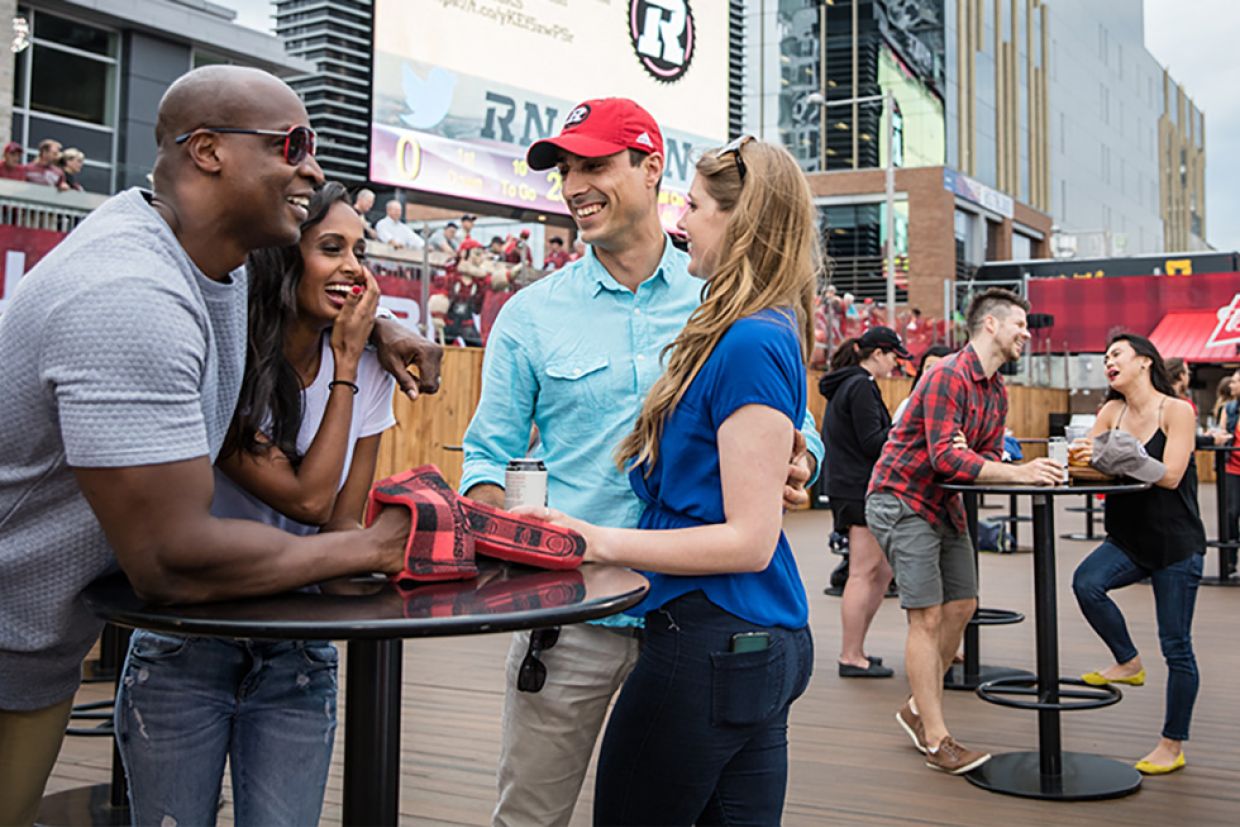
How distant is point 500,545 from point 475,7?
15119 mm

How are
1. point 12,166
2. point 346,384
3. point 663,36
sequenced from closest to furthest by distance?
point 346,384 → point 12,166 → point 663,36

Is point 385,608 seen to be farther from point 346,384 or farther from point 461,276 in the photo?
point 461,276

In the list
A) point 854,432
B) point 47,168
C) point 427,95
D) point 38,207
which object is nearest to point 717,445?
point 854,432

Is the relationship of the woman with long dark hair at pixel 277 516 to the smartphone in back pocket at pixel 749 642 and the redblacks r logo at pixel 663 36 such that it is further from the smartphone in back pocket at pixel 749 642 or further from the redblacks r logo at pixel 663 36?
the redblacks r logo at pixel 663 36

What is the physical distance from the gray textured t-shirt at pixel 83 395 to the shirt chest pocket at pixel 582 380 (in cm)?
82

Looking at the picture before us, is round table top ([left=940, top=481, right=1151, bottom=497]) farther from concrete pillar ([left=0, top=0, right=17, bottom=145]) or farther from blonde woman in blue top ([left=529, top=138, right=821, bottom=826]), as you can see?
concrete pillar ([left=0, top=0, right=17, bottom=145])

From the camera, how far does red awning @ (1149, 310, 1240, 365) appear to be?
2442cm

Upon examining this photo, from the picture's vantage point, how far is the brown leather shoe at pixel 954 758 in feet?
14.0

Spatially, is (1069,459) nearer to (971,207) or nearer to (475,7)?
(475,7)

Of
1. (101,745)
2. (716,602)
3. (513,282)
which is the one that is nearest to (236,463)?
(716,602)

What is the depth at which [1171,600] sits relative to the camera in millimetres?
4438

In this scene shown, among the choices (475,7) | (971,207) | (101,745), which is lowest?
(101,745)

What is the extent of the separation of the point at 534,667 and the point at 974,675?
165 inches

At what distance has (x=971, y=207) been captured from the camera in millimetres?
38656
